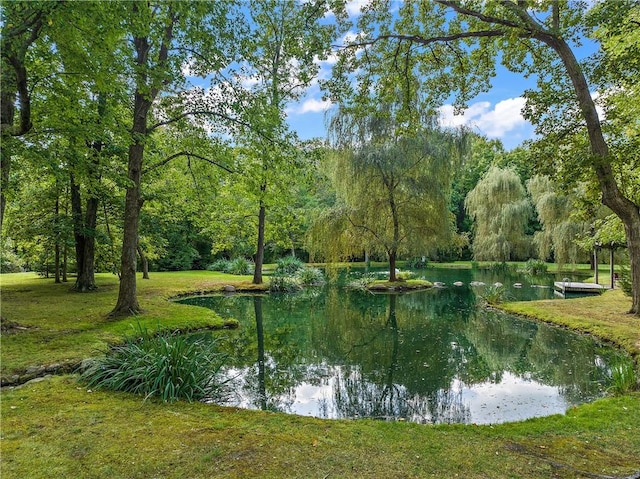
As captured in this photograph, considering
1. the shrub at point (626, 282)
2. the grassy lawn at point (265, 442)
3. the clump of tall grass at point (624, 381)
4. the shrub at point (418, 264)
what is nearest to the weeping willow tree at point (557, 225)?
the shrub at point (626, 282)

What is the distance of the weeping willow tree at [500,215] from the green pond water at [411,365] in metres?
15.0

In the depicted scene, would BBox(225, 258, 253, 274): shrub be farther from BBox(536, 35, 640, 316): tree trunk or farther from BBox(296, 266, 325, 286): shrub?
BBox(536, 35, 640, 316): tree trunk

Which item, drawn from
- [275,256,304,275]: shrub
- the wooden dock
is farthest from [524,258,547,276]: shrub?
[275,256,304,275]: shrub

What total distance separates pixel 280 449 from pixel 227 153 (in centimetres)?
728

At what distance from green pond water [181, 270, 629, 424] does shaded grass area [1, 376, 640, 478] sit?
939 mm

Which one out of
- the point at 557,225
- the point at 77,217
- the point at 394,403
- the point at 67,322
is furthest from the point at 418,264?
the point at 394,403

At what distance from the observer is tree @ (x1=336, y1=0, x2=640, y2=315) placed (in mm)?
7109

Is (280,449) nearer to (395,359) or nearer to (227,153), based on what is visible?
(395,359)

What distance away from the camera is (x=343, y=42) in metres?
7.94

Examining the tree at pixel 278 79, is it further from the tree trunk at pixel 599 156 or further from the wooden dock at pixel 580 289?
the wooden dock at pixel 580 289

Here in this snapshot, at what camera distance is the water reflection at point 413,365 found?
493cm

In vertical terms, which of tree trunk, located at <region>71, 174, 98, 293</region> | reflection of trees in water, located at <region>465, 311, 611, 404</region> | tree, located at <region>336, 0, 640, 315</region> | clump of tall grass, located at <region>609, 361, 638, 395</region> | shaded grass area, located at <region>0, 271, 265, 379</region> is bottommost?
reflection of trees in water, located at <region>465, 311, 611, 404</region>

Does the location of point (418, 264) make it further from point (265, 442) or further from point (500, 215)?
point (265, 442)

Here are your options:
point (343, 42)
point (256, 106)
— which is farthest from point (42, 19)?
point (343, 42)
